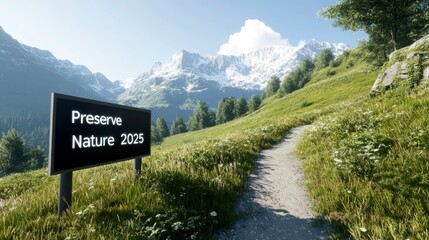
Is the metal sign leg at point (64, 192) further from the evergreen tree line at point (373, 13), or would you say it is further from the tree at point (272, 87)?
the tree at point (272, 87)

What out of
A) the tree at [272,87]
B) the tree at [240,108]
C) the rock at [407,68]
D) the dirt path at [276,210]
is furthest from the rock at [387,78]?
the tree at [272,87]

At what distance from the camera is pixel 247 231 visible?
525cm

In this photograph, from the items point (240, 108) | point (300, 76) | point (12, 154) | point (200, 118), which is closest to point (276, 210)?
point (12, 154)

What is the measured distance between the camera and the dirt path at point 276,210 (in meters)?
5.10

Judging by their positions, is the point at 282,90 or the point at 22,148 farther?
the point at 282,90

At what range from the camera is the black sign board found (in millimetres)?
4521

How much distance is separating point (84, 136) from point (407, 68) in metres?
16.4

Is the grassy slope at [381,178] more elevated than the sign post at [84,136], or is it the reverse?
the sign post at [84,136]

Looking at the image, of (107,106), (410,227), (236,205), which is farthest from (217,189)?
(410,227)

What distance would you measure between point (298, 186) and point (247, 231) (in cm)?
291

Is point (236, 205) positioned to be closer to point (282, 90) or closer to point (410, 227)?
point (410, 227)

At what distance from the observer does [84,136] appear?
504cm

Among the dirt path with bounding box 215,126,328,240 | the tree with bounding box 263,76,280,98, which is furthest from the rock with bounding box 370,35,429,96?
the tree with bounding box 263,76,280,98

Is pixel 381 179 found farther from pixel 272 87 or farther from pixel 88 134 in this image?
pixel 272 87
